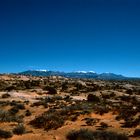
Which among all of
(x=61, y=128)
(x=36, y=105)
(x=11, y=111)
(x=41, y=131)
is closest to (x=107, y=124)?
(x=61, y=128)

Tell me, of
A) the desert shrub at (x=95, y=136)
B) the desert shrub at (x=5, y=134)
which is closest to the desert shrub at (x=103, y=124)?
the desert shrub at (x=95, y=136)

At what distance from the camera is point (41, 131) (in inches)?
878

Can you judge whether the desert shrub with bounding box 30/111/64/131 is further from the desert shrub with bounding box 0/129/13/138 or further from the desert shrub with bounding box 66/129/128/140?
the desert shrub with bounding box 66/129/128/140

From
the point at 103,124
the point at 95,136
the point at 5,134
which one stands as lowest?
the point at 5,134

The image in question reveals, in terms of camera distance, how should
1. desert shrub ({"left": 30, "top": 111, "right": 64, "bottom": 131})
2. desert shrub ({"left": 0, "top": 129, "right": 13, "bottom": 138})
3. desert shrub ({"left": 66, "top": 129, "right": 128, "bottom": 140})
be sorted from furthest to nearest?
1. desert shrub ({"left": 30, "top": 111, "right": 64, "bottom": 131})
2. desert shrub ({"left": 0, "top": 129, "right": 13, "bottom": 138})
3. desert shrub ({"left": 66, "top": 129, "right": 128, "bottom": 140})

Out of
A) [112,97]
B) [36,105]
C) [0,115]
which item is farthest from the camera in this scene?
[112,97]

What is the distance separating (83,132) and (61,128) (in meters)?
3.57

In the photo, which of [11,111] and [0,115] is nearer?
[0,115]

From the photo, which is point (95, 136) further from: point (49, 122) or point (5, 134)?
point (49, 122)

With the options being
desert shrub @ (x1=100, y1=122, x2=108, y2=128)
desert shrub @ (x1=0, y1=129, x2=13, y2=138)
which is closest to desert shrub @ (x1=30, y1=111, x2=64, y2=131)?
desert shrub @ (x1=100, y1=122, x2=108, y2=128)

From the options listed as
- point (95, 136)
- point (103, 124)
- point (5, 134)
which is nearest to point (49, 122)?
point (103, 124)

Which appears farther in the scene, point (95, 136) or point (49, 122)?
point (49, 122)

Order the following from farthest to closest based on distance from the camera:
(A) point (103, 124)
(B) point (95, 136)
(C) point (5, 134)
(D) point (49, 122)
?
(D) point (49, 122) → (A) point (103, 124) → (C) point (5, 134) → (B) point (95, 136)

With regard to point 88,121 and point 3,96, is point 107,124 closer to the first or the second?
point 88,121
